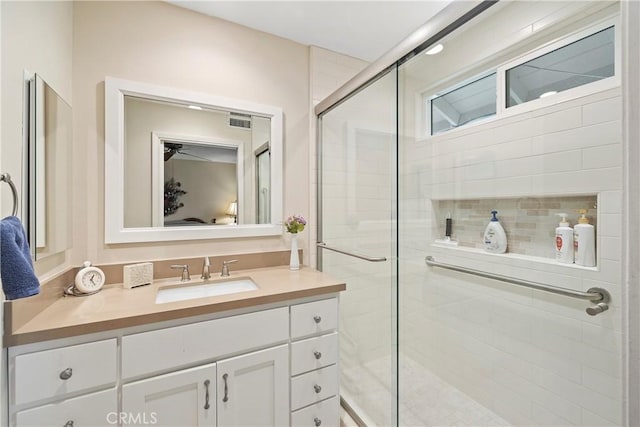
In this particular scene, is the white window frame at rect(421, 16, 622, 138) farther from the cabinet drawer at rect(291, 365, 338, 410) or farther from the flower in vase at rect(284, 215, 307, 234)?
the cabinet drawer at rect(291, 365, 338, 410)

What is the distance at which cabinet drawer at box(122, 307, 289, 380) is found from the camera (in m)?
1.02

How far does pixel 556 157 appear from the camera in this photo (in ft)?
4.00

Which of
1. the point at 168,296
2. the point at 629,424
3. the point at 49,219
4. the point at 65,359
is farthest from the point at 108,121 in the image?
the point at 629,424

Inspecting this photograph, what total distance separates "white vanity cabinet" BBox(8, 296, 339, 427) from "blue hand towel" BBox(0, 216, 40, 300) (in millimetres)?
278

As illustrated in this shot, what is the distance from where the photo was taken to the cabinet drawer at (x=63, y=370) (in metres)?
0.88

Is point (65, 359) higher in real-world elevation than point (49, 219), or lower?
lower

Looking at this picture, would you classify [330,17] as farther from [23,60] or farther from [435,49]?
[23,60]

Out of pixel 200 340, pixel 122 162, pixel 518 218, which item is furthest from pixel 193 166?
pixel 518 218

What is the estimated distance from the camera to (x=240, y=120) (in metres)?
1.75

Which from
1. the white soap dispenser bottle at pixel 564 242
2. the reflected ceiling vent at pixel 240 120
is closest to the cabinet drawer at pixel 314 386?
the white soap dispenser bottle at pixel 564 242

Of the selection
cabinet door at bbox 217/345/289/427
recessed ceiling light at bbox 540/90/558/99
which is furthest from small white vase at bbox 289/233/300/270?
recessed ceiling light at bbox 540/90/558/99

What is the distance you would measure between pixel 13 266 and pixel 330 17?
181cm

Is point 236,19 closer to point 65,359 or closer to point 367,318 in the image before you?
point 65,359

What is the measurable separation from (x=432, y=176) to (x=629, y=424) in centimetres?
136
